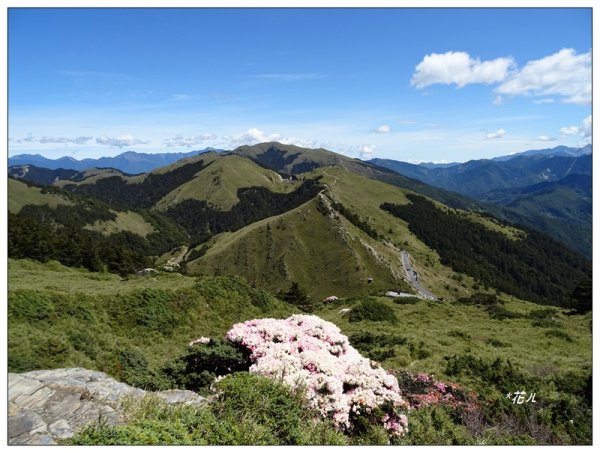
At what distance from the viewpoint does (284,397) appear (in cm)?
1048

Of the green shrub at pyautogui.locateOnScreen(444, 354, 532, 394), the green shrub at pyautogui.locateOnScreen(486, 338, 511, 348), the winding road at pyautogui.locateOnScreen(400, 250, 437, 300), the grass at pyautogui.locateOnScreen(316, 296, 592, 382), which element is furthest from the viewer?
the winding road at pyautogui.locateOnScreen(400, 250, 437, 300)

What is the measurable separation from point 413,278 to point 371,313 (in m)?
128

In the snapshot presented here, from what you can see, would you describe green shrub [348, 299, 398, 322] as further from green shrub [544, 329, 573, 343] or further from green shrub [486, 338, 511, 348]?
green shrub [544, 329, 573, 343]

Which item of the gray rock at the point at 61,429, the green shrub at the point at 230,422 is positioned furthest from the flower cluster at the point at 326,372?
the gray rock at the point at 61,429

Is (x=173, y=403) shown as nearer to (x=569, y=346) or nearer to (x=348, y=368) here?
(x=348, y=368)

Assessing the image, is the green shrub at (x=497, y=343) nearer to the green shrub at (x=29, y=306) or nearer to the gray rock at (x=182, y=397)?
the gray rock at (x=182, y=397)

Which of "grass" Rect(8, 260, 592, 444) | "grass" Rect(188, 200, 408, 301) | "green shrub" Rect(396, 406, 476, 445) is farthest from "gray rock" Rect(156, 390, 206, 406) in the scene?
"grass" Rect(188, 200, 408, 301)

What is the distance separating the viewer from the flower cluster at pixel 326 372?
1129 cm

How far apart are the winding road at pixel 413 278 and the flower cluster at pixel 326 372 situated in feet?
413

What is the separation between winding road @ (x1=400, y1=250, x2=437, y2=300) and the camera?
14288 cm

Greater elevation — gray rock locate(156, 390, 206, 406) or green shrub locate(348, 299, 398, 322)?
gray rock locate(156, 390, 206, 406)

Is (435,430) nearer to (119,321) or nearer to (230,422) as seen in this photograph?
(230,422)

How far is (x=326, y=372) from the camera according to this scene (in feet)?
39.6

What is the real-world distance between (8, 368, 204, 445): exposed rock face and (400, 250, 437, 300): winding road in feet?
431
